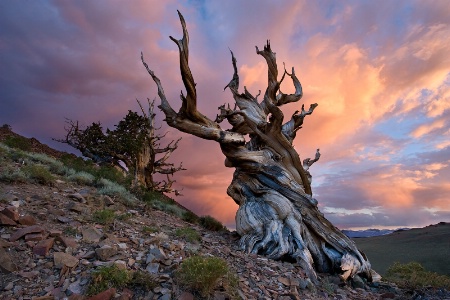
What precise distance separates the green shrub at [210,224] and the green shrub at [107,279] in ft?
23.9

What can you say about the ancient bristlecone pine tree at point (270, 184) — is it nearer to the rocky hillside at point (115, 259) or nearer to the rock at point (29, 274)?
the rocky hillside at point (115, 259)

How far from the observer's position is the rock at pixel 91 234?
274 inches

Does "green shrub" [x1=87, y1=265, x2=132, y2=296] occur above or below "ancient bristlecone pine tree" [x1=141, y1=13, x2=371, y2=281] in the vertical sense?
below

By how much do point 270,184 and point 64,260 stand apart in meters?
7.27

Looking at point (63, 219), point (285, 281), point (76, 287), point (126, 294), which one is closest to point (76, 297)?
point (76, 287)

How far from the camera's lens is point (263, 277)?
7.75m

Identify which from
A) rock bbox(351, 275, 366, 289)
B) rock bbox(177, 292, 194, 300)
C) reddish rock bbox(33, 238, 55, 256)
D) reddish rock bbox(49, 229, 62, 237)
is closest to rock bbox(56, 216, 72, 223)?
reddish rock bbox(49, 229, 62, 237)

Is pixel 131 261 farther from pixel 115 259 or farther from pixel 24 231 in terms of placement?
pixel 24 231

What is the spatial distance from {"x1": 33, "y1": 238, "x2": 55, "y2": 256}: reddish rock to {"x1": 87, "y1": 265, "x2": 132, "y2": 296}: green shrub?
3.94 feet

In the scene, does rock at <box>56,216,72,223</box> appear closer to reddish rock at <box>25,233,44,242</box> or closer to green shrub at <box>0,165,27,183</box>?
reddish rock at <box>25,233,44,242</box>

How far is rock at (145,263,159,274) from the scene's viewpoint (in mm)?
6206

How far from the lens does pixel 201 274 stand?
5738mm

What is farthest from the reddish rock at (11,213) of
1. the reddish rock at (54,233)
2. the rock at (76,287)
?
the rock at (76,287)

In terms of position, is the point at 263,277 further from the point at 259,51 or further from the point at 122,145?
the point at 122,145
